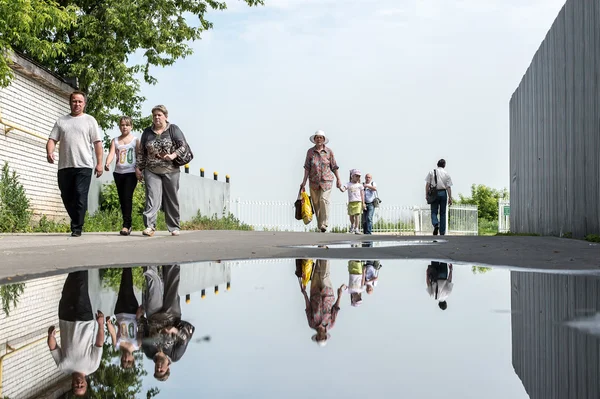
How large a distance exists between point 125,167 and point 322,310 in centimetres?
819

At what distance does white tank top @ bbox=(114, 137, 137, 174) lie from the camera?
11.3 meters

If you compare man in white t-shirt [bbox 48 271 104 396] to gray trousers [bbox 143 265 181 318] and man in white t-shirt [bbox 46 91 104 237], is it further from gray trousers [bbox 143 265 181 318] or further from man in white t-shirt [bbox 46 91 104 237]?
man in white t-shirt [bbox 46 91 104 237]

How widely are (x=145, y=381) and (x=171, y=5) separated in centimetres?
2436

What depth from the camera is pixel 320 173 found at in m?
14.6

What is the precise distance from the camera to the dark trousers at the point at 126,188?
1146 centimetres

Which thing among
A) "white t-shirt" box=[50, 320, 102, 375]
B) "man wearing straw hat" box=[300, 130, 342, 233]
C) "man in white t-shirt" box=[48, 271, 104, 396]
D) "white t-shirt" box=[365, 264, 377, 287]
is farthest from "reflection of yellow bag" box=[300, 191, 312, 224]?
"white t-shirt" box=[50, 320, 102, 375]

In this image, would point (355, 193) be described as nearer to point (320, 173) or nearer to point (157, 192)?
point (320, 173)

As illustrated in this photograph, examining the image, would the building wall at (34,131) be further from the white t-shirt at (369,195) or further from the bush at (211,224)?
the white t-shirt at (369,195)

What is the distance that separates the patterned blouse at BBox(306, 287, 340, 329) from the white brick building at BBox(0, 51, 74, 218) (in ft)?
47.2

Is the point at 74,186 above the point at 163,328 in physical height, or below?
above

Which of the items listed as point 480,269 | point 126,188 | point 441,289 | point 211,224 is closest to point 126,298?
point 441,289

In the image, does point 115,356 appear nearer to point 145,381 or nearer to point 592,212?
point 145,381

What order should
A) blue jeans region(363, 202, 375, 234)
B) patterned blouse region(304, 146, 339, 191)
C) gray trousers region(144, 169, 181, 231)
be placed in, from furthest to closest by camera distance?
1. blue jeans region(363, 202, 375, 234)
2. patterned blouse region(304, 146, 339, 191)
3. gray trousers region(144, 169, 181, 231)

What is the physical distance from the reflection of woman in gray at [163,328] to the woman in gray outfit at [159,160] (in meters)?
6.40
